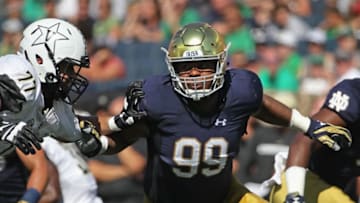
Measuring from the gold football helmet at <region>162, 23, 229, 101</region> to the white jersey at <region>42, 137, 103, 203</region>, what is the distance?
62.8 inches

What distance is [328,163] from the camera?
6.07 m

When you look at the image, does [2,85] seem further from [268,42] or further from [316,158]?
[268,42]

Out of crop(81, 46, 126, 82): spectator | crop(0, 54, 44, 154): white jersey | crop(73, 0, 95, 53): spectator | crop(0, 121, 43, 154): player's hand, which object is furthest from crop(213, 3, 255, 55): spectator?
crop(0, 121, 43, 154): player's hand

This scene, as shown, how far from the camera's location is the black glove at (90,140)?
5480 millimetres

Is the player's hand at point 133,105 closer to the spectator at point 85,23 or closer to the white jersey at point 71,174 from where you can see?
the white jersey at point 71,174

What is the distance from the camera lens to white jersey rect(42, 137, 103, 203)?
6770 mm

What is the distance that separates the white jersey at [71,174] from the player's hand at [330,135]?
182 cm

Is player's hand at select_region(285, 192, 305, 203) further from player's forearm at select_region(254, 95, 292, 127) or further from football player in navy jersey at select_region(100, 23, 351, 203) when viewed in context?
player's forearm at select_region(254, 95, 292, 127)

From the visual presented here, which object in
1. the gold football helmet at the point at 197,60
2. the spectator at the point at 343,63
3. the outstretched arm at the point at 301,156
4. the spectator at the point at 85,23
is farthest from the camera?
the spectator at the point at 343,63

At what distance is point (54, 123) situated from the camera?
524 cm

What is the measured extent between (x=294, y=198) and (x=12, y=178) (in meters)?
1.81

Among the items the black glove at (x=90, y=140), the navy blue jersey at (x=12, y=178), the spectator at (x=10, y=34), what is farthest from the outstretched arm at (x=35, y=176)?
the spectator at (x=10, y=34)

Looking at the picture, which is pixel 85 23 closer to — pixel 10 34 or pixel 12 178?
pixel 12 178

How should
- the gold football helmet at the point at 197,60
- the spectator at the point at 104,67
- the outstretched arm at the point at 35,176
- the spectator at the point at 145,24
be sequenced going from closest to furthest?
the gold football helmet at the point at 197,60
the outstretched arm at the point at 35,176
the spectator at the point at 104,67
the spectator at the point at 145,24
